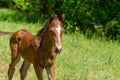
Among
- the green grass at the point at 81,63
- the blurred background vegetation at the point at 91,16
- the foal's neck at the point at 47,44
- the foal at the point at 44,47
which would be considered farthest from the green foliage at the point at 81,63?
the blurred background vegetation at the point at 91,16

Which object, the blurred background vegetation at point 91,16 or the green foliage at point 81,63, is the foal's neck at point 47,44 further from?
the blurred background vegetation at point 91,16

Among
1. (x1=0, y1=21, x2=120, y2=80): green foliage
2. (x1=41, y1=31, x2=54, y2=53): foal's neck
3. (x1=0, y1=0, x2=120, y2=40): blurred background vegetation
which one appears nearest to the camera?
(x1=41, y1=31, x2=54, y2=53): foal's neck

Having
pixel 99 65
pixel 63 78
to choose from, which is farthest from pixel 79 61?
pixel 63 78

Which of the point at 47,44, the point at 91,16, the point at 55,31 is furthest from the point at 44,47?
the point at 91,16

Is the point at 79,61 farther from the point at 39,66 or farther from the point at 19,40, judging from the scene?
the point at 39,66

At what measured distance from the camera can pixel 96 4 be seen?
844 inches

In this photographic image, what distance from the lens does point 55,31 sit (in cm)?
720

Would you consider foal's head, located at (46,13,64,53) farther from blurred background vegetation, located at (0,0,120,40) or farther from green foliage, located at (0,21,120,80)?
blurred background vegetation, located at (0,0,120,40)

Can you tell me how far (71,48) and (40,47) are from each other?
20.6ft

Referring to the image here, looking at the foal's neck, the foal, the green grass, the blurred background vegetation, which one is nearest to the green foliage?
the green grass

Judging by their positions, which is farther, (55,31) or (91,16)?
(91,16)

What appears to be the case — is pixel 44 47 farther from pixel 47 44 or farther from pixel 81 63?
pixel 81 63

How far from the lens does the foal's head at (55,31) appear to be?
703 cm

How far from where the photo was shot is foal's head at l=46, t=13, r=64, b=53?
277 inches
